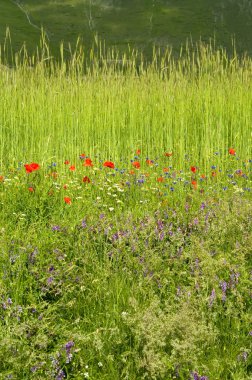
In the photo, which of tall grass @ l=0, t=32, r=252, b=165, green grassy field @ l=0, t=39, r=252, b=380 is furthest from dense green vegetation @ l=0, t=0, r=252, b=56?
green grassy field @ l=0, t=39, r=252, b=380

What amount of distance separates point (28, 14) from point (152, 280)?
153 meters

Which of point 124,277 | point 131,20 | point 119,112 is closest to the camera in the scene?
point 124,277

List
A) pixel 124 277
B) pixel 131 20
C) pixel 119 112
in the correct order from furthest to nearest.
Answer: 1. pixel 131 20
2. pixel 119 112
3. pixel 124 277

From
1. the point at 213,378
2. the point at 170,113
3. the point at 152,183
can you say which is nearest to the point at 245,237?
the point at 213,378

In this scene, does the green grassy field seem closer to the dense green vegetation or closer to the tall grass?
the tall grass

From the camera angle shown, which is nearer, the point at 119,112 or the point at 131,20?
the point at 119,112

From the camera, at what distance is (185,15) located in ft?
475

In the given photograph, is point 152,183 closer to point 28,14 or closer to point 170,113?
point 170,113

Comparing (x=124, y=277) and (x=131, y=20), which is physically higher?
(x=124, y=277)

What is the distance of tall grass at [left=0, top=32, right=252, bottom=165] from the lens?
7422 mm

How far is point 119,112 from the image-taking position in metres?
A: 7.96

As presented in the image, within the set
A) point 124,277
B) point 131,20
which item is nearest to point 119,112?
point 124,277

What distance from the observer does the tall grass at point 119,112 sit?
24.3 feet

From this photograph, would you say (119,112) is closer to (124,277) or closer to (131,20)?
(124,277)
